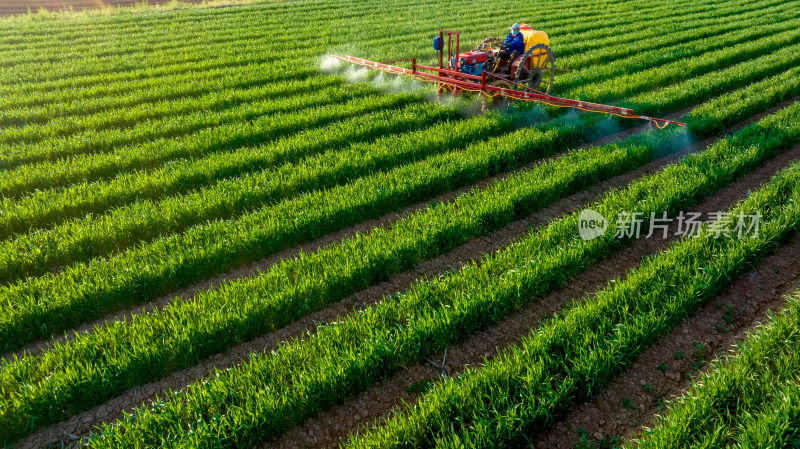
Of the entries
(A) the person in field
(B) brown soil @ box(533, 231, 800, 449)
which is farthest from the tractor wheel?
(B) brown soil @ box(533, 231, 800, 449)

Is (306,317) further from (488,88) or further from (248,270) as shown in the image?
(488,88)

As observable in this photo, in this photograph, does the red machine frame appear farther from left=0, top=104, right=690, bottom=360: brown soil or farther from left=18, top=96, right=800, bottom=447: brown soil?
left=0, top=104, right=690, bottom=360: brown soil

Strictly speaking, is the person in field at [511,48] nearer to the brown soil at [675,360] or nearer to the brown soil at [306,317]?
the brown soil at [306,317]

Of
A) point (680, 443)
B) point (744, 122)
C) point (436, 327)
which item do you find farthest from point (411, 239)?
point (744, 122)

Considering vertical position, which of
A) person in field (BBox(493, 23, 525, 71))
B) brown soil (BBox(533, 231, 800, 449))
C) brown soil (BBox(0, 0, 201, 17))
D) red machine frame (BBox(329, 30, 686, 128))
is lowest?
brown soil (BBox(533, 231, 800, 449))

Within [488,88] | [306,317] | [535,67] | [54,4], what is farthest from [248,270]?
[54,4]

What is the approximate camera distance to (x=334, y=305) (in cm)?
531

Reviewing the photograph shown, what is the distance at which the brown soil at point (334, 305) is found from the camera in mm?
4047

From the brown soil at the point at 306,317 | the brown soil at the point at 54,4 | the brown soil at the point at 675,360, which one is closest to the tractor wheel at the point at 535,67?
the brown soil at the point at 306,317

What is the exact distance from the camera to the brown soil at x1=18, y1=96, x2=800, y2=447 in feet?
13.3

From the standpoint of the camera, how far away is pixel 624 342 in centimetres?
433

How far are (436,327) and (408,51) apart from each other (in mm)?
13194

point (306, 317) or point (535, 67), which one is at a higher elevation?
point (535, 67)

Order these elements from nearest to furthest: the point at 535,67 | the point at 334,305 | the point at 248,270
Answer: the point at 334,305 → the point at 248,270 → the point at 535,67
